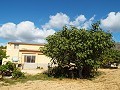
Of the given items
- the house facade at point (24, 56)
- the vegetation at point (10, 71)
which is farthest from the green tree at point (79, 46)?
the house facade at point (24, 56)

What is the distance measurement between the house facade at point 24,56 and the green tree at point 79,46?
11.1m

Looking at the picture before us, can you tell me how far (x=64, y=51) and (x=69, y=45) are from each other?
4.34 feet

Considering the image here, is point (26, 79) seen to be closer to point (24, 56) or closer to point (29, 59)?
point (29, 59)

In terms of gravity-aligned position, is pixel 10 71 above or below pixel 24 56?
below

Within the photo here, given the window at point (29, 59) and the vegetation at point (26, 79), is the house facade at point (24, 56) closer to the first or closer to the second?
the window at point (29, 59)

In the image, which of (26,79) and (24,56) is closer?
(26,79)

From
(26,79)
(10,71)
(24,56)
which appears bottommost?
(26,79)

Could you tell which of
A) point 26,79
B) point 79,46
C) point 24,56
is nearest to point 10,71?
point 26,79

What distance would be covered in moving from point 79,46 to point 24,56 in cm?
1675

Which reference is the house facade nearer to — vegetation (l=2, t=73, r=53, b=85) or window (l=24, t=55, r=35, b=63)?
window (l=24, t=55, r=35, b=63)

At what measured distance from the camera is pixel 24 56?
46688mm

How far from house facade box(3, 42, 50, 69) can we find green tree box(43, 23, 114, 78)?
11.1 meters

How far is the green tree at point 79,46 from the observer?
1309 inches

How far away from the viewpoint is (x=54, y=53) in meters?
34.8
